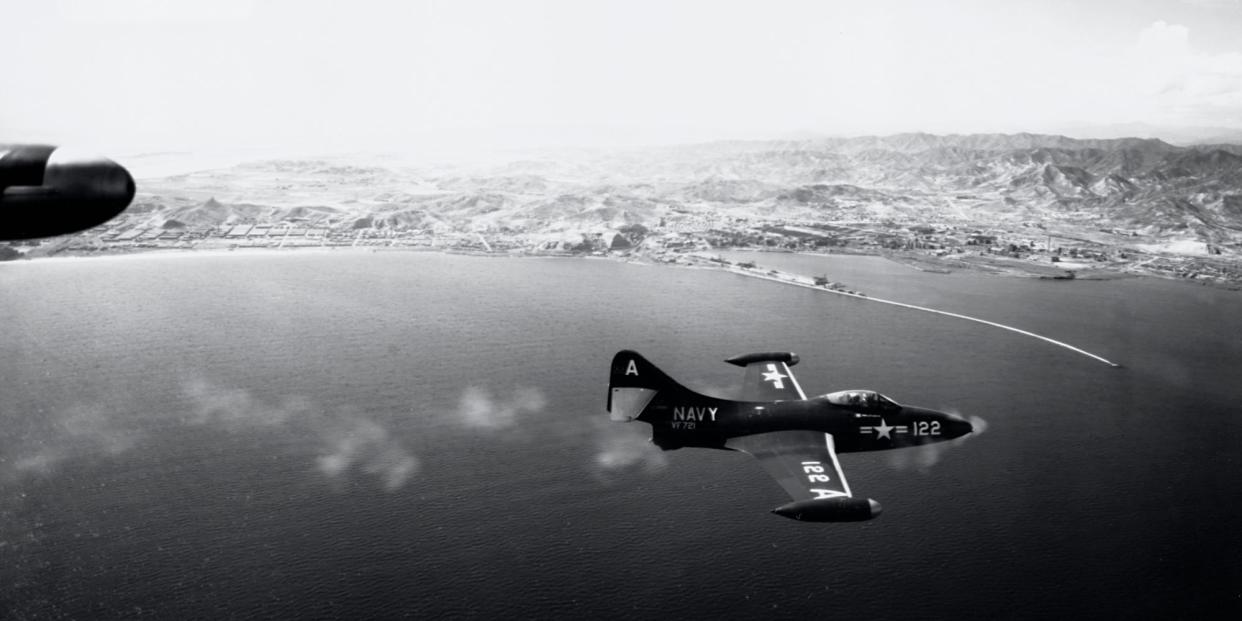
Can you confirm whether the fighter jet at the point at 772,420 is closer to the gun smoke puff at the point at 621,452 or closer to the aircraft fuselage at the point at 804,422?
the aircraft fuselage at the point at 804,422

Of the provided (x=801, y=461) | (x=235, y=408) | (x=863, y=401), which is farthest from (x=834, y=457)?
(x=235, y=408)

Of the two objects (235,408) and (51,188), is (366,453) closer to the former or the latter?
(235,408)

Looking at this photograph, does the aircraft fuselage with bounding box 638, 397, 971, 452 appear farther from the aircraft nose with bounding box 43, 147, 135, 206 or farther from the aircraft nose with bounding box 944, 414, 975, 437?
the aircraft nose with bounding box 43, 147, 135, 206

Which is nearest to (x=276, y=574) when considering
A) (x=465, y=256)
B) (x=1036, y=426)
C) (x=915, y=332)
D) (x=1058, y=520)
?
(x=1058, y=520)

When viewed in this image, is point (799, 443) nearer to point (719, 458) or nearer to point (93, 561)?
point (719, 458)

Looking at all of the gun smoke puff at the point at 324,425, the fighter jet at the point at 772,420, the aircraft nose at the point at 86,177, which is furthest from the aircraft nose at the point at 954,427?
the aircraft nose at the point at 86,177

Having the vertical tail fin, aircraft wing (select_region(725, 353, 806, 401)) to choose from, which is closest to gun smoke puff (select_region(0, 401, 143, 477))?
the vertical tail fin
